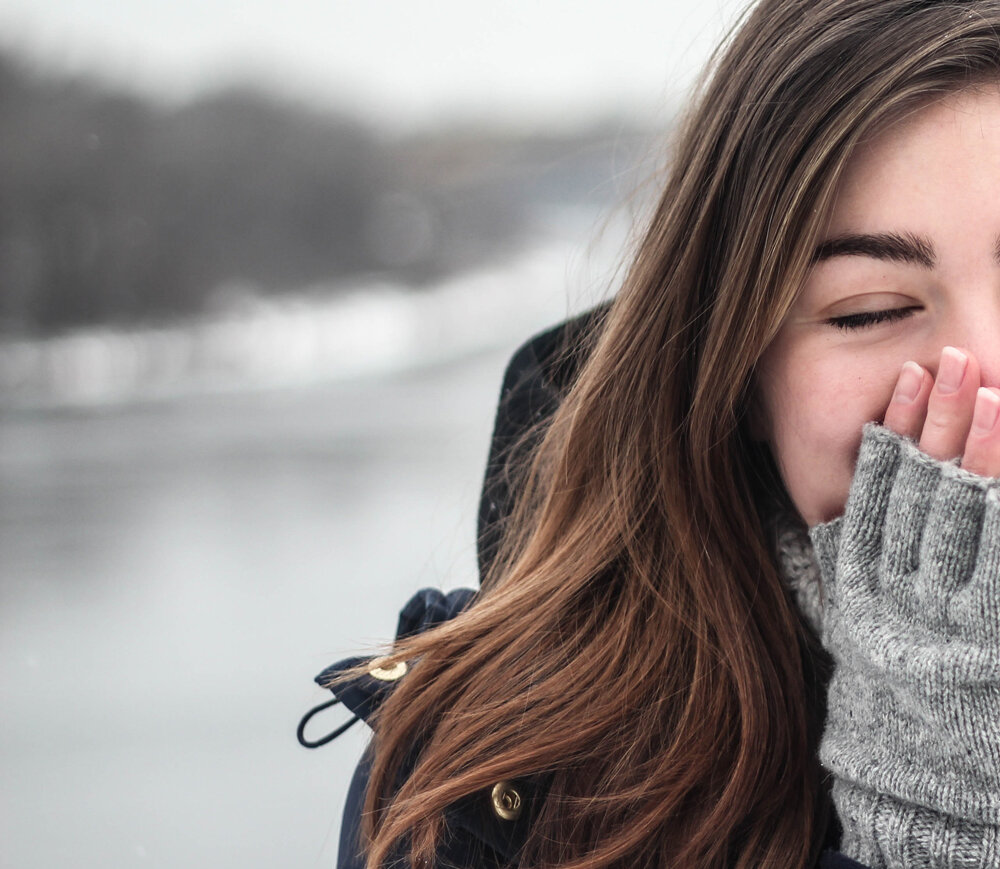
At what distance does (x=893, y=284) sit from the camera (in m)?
0.76

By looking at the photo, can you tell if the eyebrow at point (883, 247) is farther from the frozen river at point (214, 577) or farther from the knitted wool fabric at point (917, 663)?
the frozen river at point (214, 577)

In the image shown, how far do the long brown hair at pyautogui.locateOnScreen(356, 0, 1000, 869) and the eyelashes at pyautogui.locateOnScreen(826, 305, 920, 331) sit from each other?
0.05 m

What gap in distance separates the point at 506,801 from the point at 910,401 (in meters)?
0.51

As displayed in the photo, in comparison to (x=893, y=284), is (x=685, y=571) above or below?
below

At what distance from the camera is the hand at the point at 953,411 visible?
72 cm

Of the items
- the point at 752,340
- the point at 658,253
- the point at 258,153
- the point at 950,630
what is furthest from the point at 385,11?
A: the point at 950,630

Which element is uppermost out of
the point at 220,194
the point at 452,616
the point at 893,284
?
the point at 220,194

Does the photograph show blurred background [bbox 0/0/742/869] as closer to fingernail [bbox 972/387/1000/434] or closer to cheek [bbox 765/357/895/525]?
cheek [bbox 765/357/895/525]

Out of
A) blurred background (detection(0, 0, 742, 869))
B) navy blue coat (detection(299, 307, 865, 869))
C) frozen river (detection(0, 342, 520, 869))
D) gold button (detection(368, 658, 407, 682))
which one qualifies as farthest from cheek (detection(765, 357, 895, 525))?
blurred background (detection(0, 0, 742, 869))

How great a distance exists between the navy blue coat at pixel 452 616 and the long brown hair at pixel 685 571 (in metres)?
0.02

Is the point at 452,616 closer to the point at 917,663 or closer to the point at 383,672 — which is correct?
the point at 383,672

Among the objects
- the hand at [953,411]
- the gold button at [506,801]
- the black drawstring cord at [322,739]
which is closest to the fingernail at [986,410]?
the hand at [953,411]

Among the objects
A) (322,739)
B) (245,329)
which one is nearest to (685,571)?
(322,739)

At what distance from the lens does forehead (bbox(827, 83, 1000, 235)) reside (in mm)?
744
